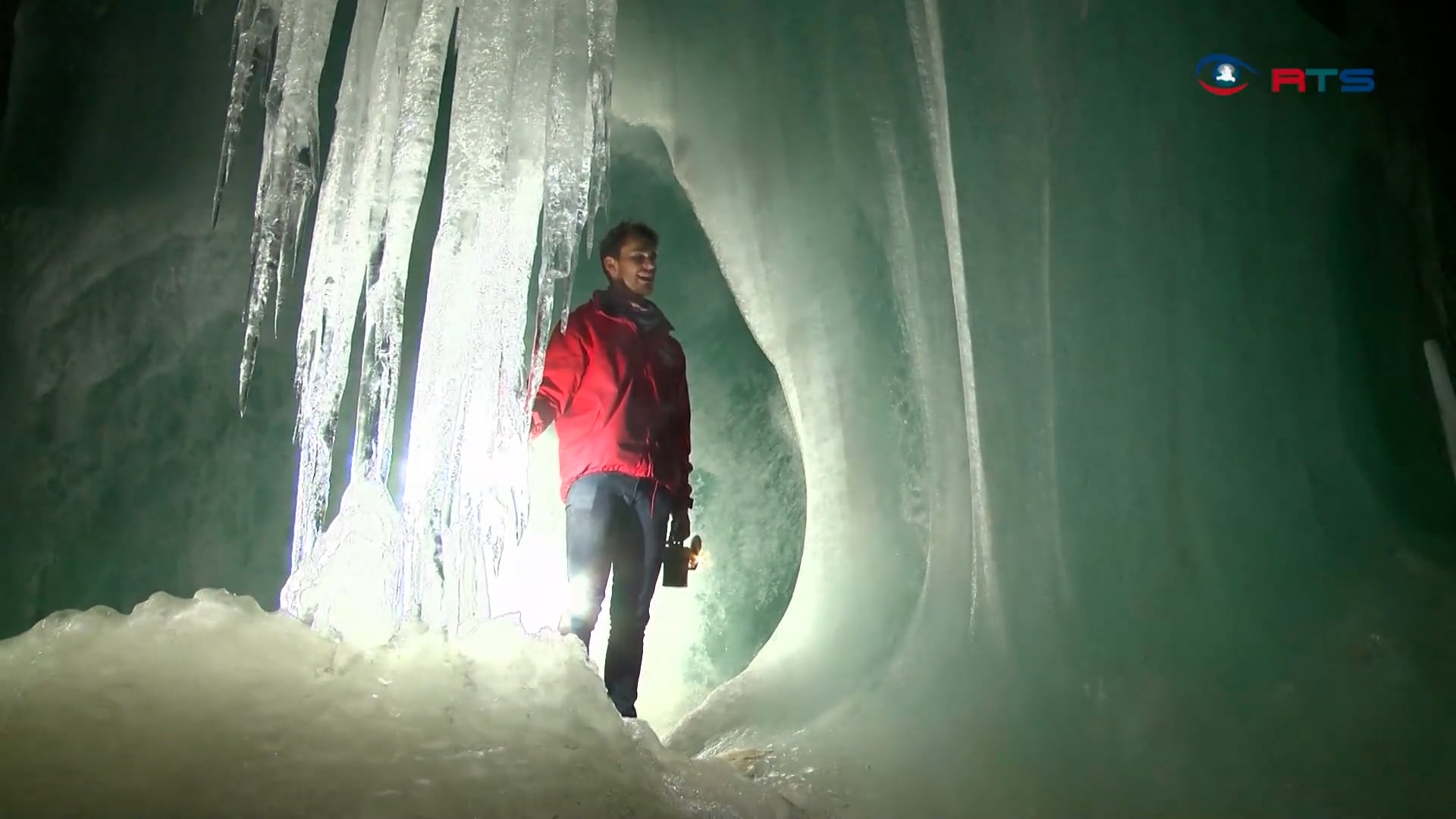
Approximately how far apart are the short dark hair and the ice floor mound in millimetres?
1116

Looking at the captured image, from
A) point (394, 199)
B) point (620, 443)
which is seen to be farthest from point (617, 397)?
point (394, 199)

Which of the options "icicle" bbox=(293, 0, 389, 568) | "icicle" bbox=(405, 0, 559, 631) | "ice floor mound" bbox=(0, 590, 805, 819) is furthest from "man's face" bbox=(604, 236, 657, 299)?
"ice floor mound" bbox=(0, 590, 805, 819)

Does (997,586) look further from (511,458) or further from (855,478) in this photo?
(511,458)

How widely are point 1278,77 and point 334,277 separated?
221 centimetres

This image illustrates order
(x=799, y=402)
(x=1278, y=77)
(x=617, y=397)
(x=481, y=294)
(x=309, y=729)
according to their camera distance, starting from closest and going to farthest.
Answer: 1. (x=309, y=729)
2. (x=481, y=294)
3. (x=617, y=397)
4. (x=1278, y=77)
5. (x=799, y=402)

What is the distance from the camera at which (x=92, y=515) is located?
107 inches

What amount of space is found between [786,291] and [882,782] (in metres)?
1.41

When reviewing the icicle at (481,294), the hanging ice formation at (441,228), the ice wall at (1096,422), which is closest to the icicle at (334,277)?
the hanging ice formation at (441,228)

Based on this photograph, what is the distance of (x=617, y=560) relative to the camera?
219cm

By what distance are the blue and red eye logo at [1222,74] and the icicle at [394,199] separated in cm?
170

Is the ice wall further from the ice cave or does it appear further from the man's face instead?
the man's face

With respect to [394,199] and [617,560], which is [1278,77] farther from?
[394,199]

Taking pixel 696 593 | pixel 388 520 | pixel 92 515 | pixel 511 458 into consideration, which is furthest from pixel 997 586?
pixel 92 515

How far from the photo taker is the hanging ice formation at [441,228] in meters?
2.08
